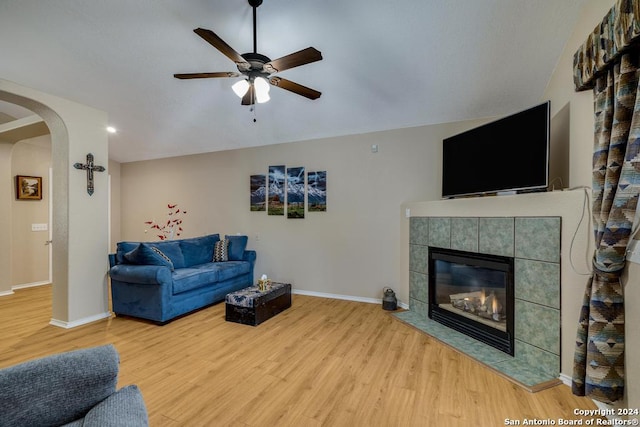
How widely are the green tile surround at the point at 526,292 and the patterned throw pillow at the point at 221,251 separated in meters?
3.17

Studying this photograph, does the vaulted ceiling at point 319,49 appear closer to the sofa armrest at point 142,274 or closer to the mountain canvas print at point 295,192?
the mountain canvas print at point 295,192

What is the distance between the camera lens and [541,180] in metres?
2.38

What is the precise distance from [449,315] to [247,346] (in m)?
2.18

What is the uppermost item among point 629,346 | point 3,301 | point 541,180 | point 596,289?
point 541,180

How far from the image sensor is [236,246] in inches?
186

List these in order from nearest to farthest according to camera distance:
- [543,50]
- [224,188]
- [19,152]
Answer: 1. [543,50]
2. [19,152]
3. [224,188]

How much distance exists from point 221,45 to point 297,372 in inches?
97.4

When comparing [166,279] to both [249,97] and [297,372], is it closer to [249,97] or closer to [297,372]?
[297,372]

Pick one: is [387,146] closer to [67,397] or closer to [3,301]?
[67,397]

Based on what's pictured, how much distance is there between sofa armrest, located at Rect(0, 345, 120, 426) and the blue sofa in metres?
2.37

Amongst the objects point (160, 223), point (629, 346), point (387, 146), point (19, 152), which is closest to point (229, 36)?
point (387, 146)

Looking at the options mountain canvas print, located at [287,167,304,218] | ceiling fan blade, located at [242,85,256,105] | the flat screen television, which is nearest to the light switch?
the flat screen television

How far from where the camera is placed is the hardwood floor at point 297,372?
1.82 meters

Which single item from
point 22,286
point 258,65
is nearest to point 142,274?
point 258,65
